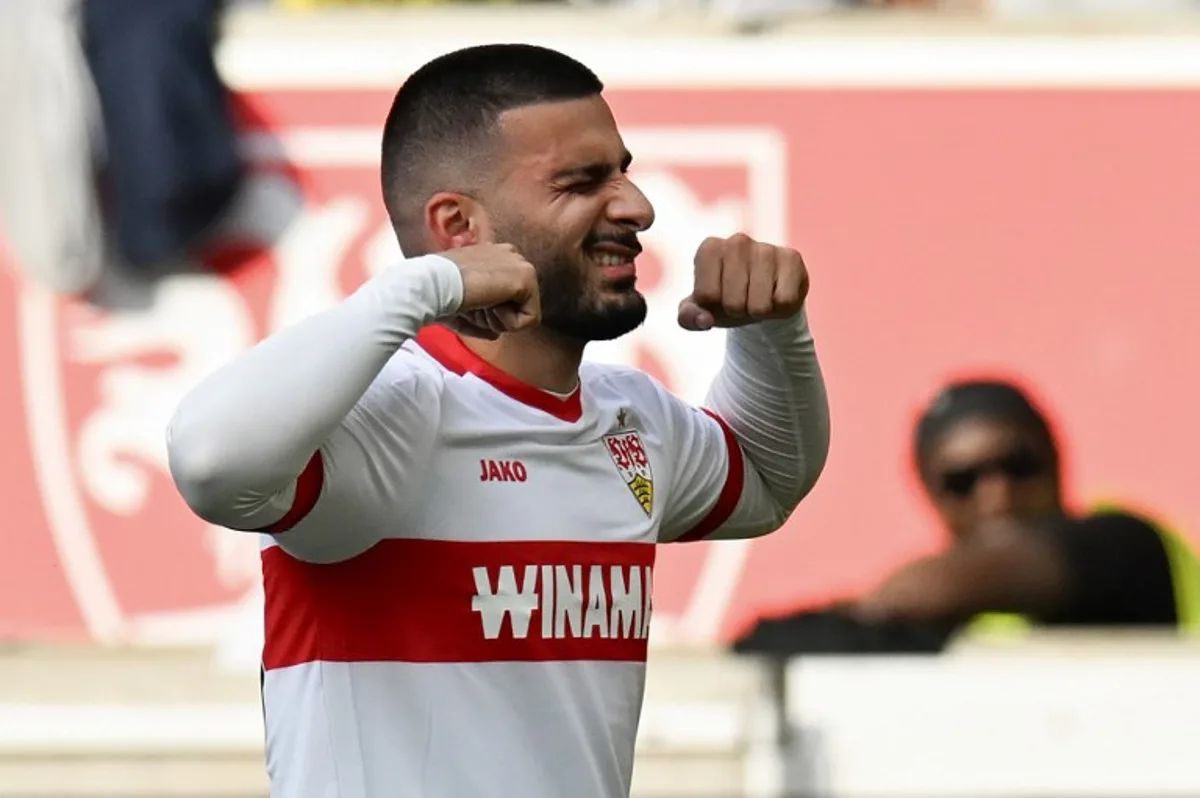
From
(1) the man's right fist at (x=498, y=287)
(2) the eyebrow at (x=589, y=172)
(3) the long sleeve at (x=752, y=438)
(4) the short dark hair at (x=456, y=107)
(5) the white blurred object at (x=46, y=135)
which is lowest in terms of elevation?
(3) the long sleeve at (x=752, y=438)

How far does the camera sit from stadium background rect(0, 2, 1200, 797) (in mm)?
4977

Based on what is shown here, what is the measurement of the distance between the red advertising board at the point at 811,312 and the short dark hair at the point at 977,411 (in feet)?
0.11

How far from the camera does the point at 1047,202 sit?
5.11 metres

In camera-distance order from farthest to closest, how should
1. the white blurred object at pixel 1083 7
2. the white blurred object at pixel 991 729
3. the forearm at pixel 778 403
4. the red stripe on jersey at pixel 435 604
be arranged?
the white blurred object at pixel 1083 7
the white blurred object at pixel 991 729
the forearm at pixel 778 403
the red stripe on jersey at pixel 435 604

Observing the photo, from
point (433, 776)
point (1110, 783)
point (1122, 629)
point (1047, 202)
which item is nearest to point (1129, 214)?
point (1047, 202)

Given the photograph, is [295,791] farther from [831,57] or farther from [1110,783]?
[831,57]

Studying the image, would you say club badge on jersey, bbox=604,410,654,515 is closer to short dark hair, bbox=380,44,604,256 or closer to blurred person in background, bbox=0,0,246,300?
short dark hair, bbox=380,44,604,256

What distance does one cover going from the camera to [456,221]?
100 inches

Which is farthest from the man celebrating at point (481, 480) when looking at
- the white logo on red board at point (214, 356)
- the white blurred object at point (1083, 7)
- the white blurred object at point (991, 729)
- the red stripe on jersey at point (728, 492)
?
the white blurred object at point (1083, 7)

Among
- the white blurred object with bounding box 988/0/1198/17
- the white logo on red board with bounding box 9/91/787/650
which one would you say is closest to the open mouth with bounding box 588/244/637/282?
the white logo on red board with bounding box 9/91/787/650

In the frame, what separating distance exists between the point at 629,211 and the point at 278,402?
0.50 m

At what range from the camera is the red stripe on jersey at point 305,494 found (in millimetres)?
2262

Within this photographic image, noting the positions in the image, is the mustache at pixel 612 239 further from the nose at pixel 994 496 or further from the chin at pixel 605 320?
the nose at pixel 994 496

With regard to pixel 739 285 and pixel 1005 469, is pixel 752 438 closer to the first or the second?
pixel 739 285
